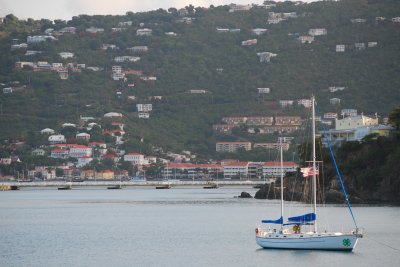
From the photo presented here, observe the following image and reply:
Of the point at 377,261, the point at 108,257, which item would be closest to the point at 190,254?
the point at 108,257

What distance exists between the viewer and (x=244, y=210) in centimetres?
8738

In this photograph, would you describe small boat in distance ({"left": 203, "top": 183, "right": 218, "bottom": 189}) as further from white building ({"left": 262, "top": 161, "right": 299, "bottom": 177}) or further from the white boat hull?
the white boat hull

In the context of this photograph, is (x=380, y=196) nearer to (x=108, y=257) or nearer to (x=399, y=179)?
(x=399, y=179)

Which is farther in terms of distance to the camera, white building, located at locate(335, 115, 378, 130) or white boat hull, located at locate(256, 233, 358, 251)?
white building, located at locate(335, 115, 378, 130)

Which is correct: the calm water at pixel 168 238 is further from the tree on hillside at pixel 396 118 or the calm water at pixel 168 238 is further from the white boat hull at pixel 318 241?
the tree on hillside at pixel 396 118

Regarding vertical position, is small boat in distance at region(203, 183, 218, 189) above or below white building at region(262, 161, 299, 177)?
below

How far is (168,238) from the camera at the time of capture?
204ft

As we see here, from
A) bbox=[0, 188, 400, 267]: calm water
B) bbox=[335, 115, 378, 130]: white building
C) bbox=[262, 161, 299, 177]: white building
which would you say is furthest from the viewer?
bbox=[262, 161, 299, 177]: white building

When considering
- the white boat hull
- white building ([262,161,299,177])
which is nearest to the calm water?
the white boat hull

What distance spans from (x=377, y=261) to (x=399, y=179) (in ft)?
137

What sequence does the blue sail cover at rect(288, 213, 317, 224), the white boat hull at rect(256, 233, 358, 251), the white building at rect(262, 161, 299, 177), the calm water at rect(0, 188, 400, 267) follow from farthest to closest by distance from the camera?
the white building at rect(262, 161, 299, 177) < the blue sail cover at rect(288, 213, 317, 224) < the white boat hull at rect(256, 233, 358, 251) < the calm water at rect(0, 188, 400, 267)

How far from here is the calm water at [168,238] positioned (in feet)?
166

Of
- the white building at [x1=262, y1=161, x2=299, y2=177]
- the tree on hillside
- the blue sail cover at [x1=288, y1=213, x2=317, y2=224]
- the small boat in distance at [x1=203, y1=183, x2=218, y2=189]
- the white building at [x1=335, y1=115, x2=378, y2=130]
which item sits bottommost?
the blue sail cover at [x1=288, y1=213, x2=317, y2=224]

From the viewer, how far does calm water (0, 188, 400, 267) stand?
5056cm
